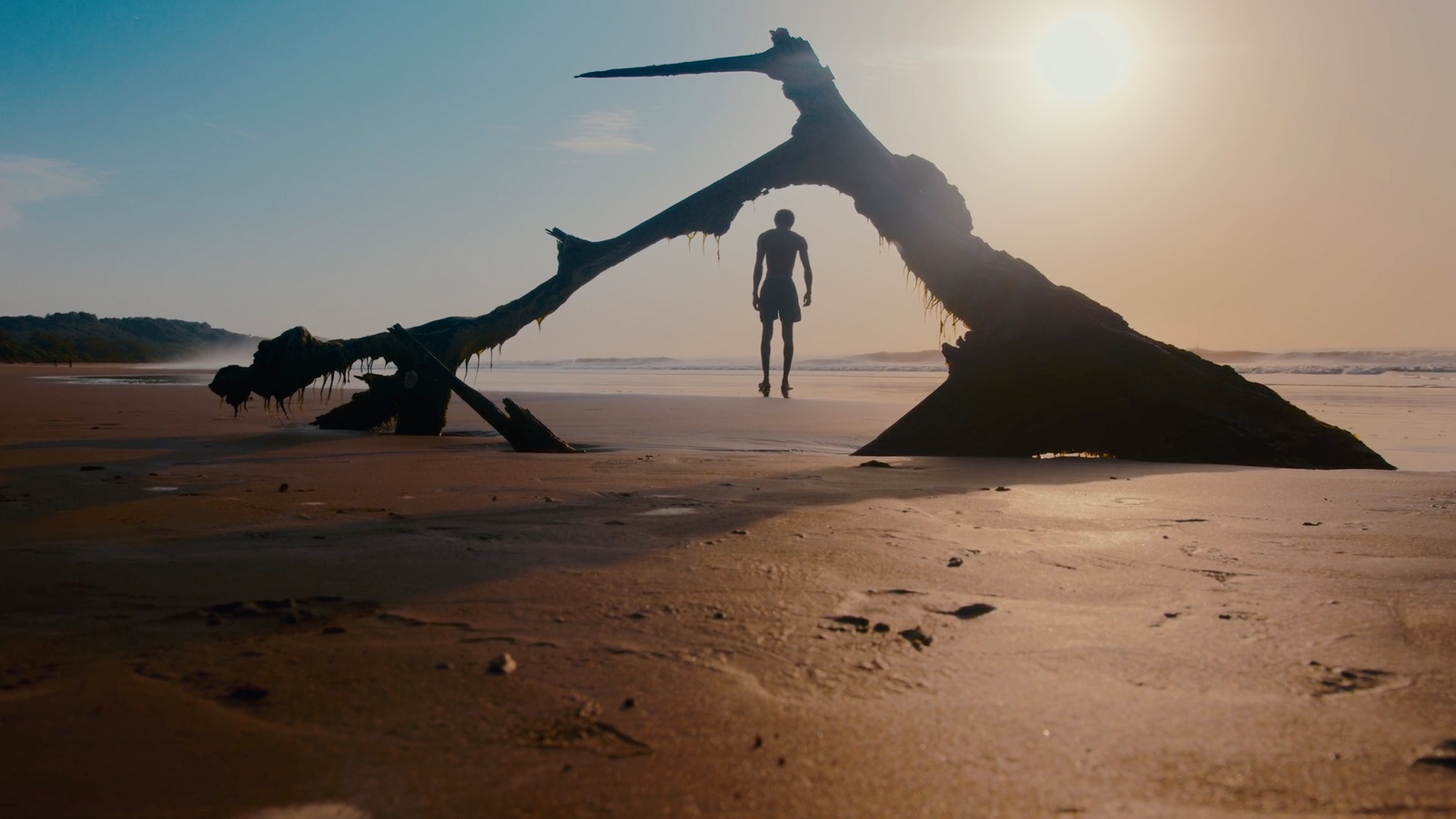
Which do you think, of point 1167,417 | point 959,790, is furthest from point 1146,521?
point 1167,417

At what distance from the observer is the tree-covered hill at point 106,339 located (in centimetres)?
2832

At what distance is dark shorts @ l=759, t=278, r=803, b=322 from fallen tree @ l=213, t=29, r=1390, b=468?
15.8ft

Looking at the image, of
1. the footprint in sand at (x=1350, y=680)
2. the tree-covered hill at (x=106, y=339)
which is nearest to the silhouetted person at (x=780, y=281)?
the footprint in sand at (x=1350, y=680)

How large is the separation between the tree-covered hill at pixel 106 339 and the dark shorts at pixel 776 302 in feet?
81.4

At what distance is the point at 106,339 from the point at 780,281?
31695mm

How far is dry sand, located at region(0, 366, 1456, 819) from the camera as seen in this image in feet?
3.59

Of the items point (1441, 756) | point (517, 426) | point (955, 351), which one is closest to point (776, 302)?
point (955, 351)

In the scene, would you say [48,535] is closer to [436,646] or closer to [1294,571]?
[436,646]

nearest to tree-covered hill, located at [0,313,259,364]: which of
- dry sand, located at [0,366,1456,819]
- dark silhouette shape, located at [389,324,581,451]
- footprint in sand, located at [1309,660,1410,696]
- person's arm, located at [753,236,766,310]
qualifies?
person's arm, located at [753,236,766,310]

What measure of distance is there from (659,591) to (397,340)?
173 inches

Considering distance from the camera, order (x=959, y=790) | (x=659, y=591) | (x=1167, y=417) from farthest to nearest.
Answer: (x=1167, y=417) → (x=659, y=591) → (x=959, y=790)

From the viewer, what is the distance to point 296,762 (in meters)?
1.13

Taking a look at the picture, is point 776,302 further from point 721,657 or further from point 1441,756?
point 1441,756

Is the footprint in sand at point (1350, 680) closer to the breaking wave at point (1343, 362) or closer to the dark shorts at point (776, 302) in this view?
the dark shorts at point (776, 302)
